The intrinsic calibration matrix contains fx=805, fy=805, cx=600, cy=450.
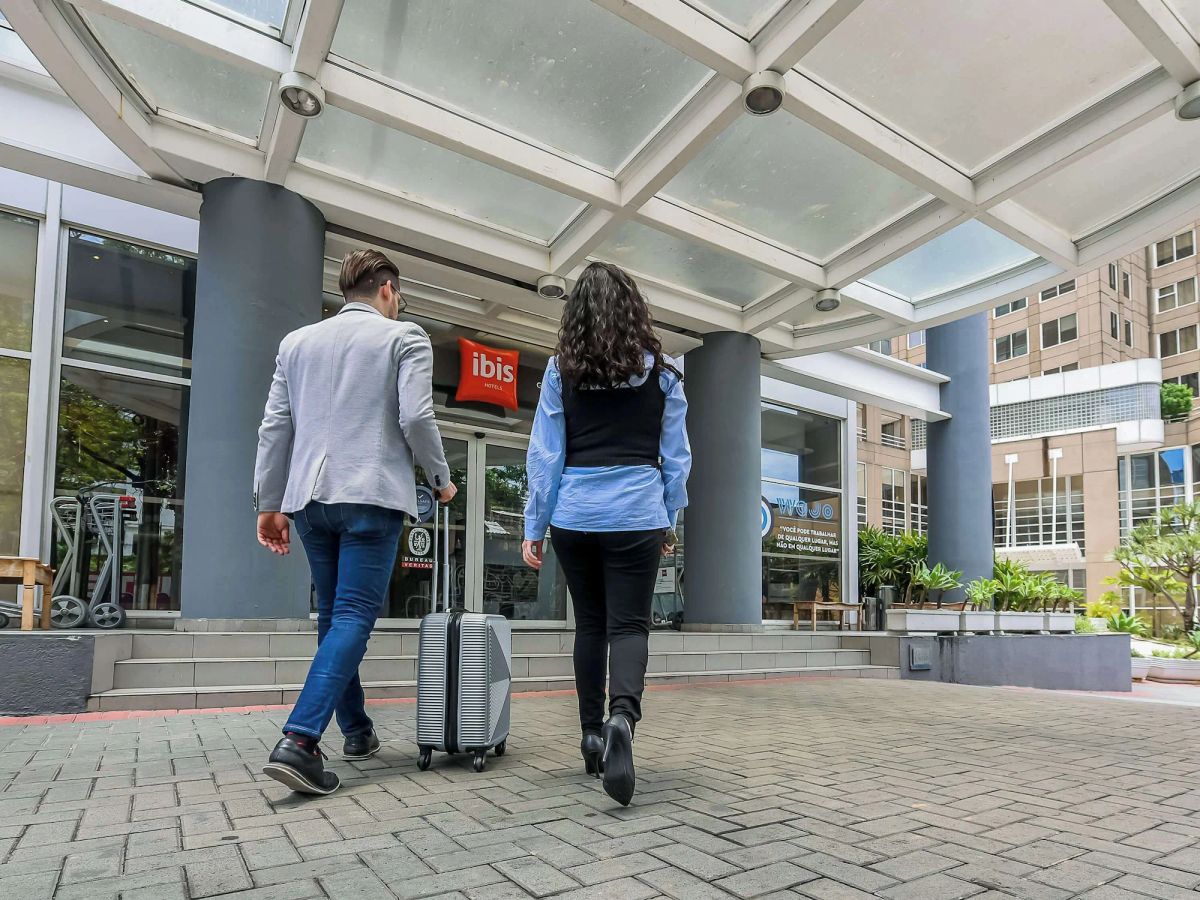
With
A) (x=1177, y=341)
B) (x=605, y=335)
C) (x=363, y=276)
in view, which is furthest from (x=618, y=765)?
(x=1177, y=341)

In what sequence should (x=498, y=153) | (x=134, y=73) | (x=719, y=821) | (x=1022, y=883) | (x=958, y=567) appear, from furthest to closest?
(x=958, y=567)
(x=498, y=153)
(x=134, y=73)
(x=719, y=821)
(x=1022, y=883)

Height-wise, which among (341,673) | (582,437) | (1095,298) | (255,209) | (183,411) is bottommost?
(341,673)

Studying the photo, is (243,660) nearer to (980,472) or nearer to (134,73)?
(134,73)

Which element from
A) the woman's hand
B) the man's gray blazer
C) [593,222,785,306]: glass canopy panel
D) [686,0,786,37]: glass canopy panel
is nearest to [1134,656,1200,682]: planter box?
[593,222,785,306]: glass canopy panel

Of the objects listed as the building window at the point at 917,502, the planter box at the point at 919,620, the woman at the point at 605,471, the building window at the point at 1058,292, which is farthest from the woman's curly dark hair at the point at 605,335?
the building window at the point at 1058,292

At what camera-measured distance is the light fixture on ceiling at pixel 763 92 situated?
5.61m

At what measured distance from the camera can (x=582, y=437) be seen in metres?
2.99

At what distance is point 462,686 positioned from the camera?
317cm

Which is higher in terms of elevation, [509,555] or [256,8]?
[256,8]

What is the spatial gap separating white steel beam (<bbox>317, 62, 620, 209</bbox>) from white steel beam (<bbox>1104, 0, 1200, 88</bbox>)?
400 cm

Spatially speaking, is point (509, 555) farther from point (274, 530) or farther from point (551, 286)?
point (274, 530)

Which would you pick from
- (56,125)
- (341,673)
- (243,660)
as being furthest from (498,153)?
(341,673)

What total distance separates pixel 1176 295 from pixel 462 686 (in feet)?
196

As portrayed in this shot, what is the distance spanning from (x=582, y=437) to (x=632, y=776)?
1.18m
